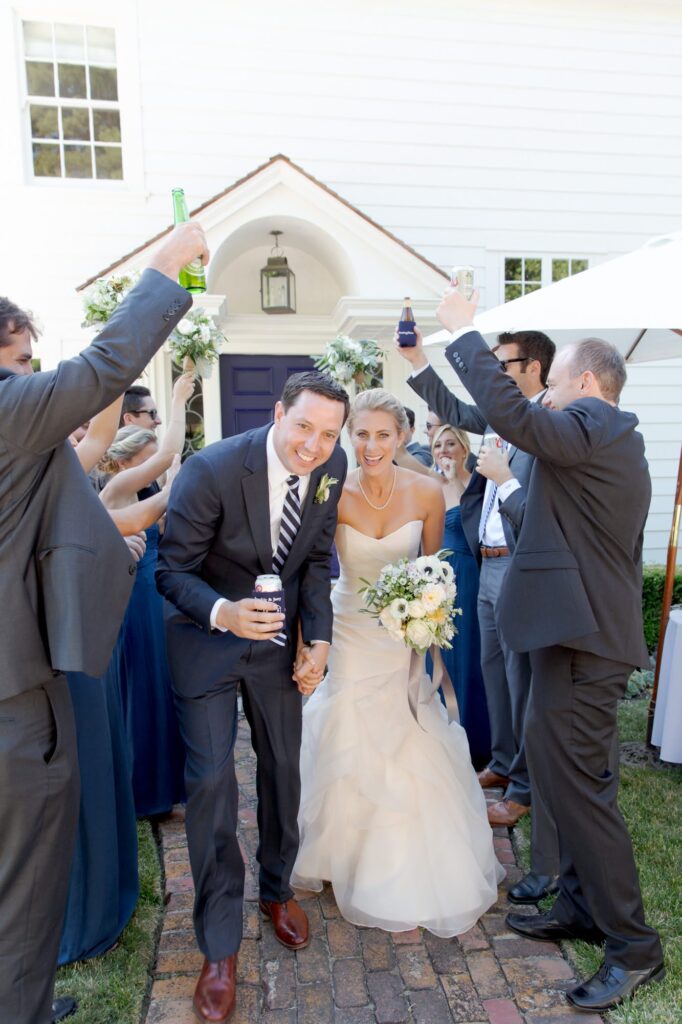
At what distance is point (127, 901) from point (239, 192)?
710 centimetres

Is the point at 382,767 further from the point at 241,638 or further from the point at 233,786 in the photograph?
the point at 241,638

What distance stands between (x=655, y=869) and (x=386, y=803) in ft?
4.92

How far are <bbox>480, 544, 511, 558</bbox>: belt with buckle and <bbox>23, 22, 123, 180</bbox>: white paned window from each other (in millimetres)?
7318

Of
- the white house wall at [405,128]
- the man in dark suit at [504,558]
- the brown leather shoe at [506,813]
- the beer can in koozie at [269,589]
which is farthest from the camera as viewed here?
the white house wall at [405,128]

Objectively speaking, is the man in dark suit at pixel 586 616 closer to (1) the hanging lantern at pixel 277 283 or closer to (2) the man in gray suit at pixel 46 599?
(2) the man in gray suit at pixel 46 599

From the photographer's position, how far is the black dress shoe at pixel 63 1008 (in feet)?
8.89

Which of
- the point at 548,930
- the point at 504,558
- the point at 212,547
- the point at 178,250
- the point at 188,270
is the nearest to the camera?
the point at 178,250

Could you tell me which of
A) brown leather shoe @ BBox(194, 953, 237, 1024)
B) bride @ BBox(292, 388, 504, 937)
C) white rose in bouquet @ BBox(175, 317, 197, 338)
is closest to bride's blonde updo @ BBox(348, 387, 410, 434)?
bride @ BBox(292, 388, 504, 937)

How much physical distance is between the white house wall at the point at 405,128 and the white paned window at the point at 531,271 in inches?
6.4

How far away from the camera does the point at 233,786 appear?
292 centimetres

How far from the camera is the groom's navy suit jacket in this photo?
2893mm

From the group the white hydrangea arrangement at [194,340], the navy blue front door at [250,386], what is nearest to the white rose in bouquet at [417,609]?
the white hydrangea arrangement at [194,340]

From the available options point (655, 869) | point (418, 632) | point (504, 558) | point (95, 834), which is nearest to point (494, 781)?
point (655, 869)

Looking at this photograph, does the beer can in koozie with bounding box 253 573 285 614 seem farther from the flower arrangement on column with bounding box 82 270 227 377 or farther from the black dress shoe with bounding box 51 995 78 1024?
the flower arrangement on column with bounding box 82 270 227 377
